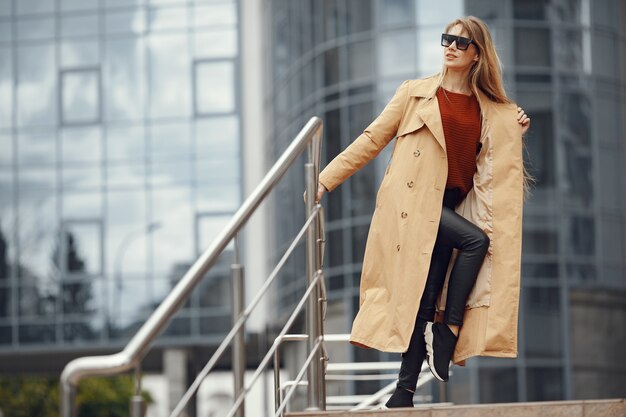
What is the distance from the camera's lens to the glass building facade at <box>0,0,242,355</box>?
122 feet

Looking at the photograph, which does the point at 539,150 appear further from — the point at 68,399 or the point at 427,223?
the point at 68,399

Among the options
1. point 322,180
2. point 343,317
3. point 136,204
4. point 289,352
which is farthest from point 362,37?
point 322,180

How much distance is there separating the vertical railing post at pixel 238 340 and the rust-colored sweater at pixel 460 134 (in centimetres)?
167

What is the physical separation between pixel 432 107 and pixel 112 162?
105 feet

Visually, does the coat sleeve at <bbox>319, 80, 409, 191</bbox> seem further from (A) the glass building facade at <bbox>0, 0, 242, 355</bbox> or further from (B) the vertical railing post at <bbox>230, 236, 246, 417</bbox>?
(A) the glass building facade at <bbox>0, 0, 242, 355</bbox>

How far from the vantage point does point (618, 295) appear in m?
26.1

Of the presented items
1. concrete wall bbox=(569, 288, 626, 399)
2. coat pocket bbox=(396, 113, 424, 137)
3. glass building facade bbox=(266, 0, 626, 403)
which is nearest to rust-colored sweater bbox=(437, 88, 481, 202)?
coat pocket bbox=(396, 113, 424, 137)

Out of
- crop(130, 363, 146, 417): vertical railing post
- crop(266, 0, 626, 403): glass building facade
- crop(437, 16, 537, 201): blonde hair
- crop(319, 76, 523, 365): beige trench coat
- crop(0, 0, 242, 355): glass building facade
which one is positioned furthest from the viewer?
crop(0, 0, 242, 355): glass building facade

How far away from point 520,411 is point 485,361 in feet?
64.8

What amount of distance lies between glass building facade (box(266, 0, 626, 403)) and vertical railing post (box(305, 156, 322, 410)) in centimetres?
1854

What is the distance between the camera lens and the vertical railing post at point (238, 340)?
4883 millimetres

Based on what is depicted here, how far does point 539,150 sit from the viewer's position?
25438 millimetres

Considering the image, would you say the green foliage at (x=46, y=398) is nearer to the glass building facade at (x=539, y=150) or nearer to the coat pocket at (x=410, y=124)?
the glass building facade at (x=539, y=150)

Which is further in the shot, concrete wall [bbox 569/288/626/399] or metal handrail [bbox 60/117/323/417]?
concrete wall [bbox 569/288/626/399]
